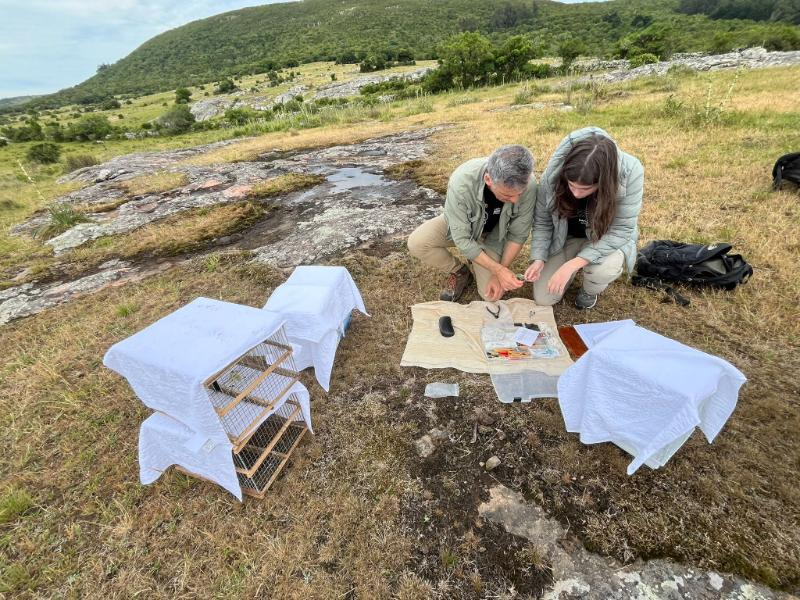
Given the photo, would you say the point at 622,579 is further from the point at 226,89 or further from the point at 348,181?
the point at 226,89

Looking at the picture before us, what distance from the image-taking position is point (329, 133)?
13.4 meters

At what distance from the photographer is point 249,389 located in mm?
1909

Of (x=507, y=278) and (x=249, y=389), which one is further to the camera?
(x=507, y=278)

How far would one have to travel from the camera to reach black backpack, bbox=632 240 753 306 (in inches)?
123

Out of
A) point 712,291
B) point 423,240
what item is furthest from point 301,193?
point 712,291

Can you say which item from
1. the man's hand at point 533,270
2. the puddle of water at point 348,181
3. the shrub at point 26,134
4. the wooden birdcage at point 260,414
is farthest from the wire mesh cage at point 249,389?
the shrub at point 26,134

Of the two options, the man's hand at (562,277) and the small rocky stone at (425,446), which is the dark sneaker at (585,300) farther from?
the small rocky stone at (425,446)

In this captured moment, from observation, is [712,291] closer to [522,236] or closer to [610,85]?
[522,236]

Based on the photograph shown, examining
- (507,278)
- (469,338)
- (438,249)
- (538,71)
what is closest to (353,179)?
(438,249)

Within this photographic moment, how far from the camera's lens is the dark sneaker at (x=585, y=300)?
316cm

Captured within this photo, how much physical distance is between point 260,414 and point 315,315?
79 cm

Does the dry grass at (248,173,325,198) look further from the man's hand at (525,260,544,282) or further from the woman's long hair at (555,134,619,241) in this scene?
the woman's long hair at (555,134,619,241)

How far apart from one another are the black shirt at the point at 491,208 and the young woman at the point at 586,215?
1.05 feet

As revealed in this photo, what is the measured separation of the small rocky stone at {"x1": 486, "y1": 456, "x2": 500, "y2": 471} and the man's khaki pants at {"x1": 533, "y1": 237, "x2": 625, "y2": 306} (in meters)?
1.60
